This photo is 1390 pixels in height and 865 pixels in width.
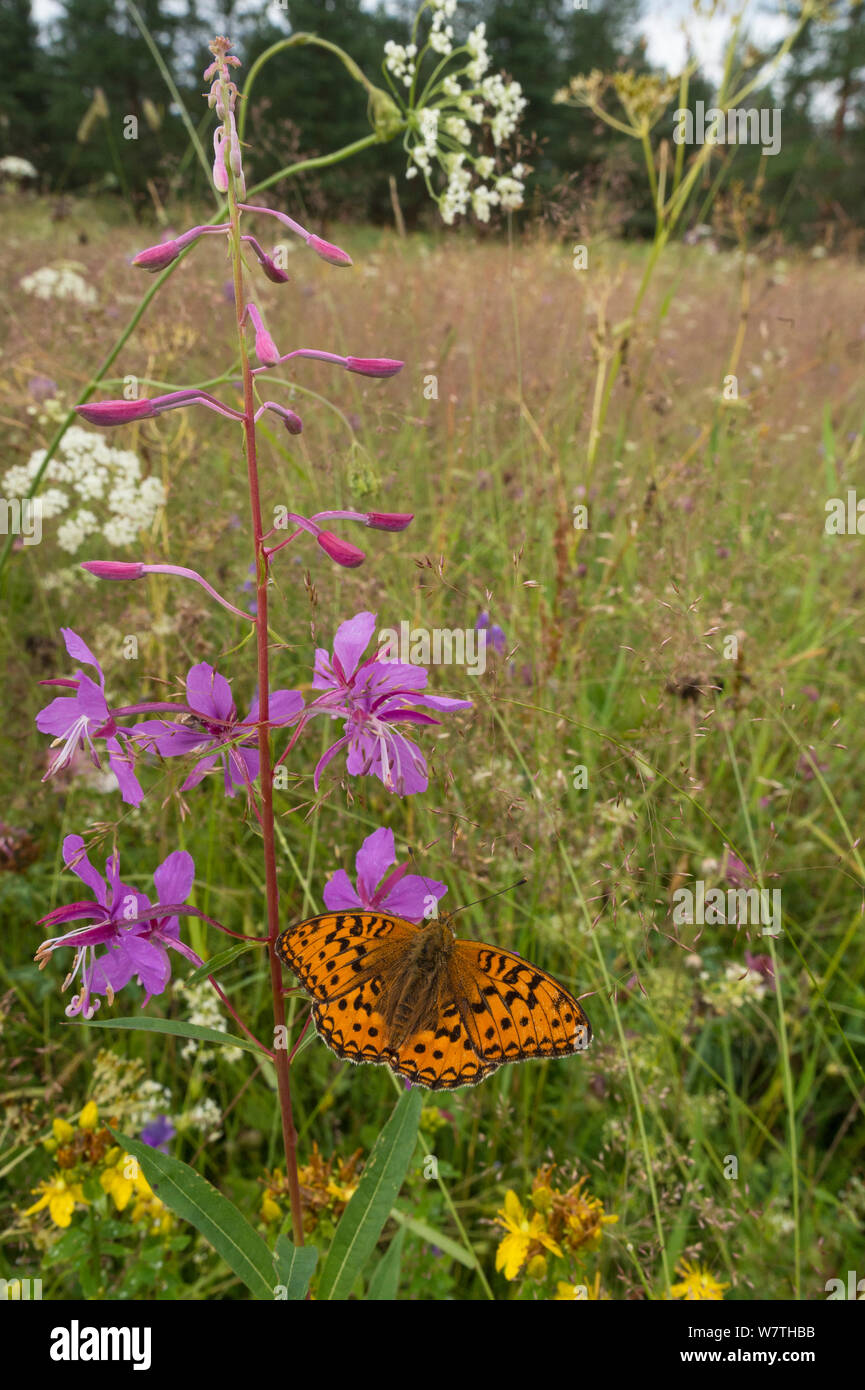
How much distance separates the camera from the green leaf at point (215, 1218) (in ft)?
3.43

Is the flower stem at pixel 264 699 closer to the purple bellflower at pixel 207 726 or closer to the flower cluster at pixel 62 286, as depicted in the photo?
the purple bellflower at pixel 207 726

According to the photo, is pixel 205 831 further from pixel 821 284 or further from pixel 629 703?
pixel 821 284

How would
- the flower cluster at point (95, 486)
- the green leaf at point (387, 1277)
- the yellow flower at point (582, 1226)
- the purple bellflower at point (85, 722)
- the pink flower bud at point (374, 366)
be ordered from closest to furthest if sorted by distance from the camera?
1. the purple bellflower at point (85, 722)
2. the pink flower bud at point (374, 366)
3. the green leaf at point (387, 1277)
4. the yellow flower at point (582, 1226)
5. the flower cluster at point (95, 486)

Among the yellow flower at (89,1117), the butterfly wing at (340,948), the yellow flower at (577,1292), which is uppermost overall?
the butterfly wing at (340,948)

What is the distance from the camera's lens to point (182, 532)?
2436 mm

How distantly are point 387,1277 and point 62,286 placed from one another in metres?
4.19

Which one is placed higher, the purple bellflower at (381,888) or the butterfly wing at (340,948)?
the purple bellflower at (381,888)

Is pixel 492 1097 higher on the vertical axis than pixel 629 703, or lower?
lower

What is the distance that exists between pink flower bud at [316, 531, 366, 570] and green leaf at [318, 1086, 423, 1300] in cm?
69

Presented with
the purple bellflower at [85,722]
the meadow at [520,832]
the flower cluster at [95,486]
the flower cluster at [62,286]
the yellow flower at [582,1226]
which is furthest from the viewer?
the flower cluster at [62,286]

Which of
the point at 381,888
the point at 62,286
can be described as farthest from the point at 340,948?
the point at 62,286

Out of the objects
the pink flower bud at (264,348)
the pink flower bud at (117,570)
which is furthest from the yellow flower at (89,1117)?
the pink flower bud at (264,348)
